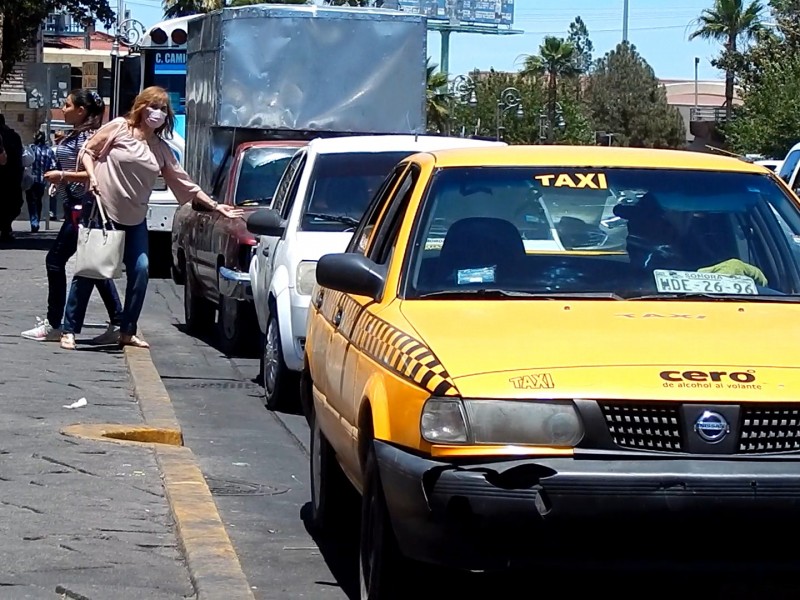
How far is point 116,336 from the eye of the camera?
11609 mm

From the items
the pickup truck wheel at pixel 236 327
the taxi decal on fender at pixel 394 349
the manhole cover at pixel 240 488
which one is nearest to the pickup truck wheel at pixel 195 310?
the pickup truck wheel at pixel 236 327

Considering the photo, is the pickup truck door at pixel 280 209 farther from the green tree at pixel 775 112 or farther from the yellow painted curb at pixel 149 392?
the green tree at pixel 775 112

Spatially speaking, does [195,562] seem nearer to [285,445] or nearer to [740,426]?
[740,426]

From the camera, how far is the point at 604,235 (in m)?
5.87

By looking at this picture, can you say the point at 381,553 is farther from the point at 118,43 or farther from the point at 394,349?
the point at 118,43

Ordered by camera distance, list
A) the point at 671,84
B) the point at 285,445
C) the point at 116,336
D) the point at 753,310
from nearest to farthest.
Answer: the point at 753,310 < the point at 285,445 < the point at 116,336 < the point at 671,84

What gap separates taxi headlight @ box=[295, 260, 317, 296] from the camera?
9539 mm

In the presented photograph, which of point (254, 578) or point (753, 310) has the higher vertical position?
point (753, 310)

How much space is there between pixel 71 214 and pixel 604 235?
633cm

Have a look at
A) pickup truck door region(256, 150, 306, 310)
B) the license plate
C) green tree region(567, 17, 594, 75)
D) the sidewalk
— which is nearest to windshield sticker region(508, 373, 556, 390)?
the license plate

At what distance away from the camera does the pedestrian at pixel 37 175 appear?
28.5 m

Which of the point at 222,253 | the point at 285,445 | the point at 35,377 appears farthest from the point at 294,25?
the point at 285,445

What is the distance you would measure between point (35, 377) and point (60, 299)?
6.43 ft

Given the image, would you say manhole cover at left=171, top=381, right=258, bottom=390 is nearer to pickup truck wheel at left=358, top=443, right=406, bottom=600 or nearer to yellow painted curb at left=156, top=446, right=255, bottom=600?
yellow painted curb at left=156, top=446, right=255, bottom=600
